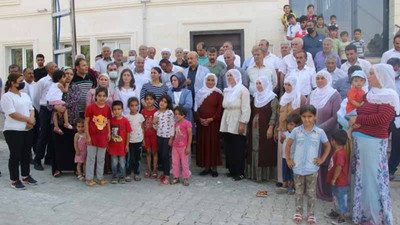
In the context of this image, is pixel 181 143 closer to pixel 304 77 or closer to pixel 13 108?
pixel 304 77

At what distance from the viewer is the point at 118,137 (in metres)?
6.14

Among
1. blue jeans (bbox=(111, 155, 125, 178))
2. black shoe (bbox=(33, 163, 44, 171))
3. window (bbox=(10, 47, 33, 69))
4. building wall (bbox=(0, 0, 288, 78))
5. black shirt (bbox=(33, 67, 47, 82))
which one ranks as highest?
building wall (bbox=(0, 0, 288, 78))

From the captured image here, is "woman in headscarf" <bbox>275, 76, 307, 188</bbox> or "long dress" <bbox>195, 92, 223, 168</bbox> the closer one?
"woman in headscarf" <bbox>275, 76, 307, 188</bbox>

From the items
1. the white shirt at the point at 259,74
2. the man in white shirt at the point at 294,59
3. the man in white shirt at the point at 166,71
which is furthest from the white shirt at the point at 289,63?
the man in white shirt at the point at 166,71

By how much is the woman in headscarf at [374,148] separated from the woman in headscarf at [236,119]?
1892 mm

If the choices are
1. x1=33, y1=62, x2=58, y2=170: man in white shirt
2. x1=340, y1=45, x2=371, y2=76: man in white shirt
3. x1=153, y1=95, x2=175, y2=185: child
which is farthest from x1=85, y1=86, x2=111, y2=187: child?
x1=340, y1=45, x2=371, y2=76: man in white shirt

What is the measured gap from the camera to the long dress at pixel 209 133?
651 cm

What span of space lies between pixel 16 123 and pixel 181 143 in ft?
7.75

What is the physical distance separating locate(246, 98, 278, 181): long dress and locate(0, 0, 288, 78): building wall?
5287mm

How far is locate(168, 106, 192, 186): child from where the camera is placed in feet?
20.5

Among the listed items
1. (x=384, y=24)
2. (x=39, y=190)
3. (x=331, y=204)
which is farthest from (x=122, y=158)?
(x=384, y=24)

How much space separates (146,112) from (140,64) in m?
1.13

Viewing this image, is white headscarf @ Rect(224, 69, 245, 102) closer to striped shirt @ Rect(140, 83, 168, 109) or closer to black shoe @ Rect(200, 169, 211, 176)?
striped shirt @ Rect(140, 83, 168, 109)

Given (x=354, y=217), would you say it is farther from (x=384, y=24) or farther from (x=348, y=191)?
(x=384, y=24)
